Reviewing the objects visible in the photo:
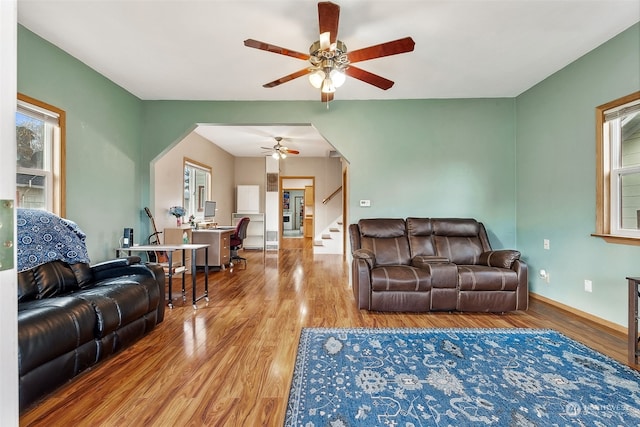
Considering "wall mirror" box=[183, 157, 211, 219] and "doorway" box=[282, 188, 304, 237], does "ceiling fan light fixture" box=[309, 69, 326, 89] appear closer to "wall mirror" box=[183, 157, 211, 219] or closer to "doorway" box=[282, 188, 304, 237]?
"wall mirror" box=[183, 157, 211, 219]

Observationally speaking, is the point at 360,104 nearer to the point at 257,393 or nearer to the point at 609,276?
the point at 609,276

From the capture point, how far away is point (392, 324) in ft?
9.48

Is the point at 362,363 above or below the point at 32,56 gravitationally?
below

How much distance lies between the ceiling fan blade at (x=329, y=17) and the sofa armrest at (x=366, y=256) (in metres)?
2.11

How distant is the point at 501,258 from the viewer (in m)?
3.31

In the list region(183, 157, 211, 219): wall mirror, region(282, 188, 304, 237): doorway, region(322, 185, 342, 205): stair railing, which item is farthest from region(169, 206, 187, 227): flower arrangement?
region(282, 188, 304, 237): doorway

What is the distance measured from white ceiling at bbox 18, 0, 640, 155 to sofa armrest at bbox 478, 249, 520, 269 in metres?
2.08

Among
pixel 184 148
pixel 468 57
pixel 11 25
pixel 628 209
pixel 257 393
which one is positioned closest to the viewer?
pixel 11 25

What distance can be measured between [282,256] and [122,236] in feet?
12.5

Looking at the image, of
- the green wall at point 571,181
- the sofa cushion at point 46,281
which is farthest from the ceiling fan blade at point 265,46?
the green wall at point 571,181

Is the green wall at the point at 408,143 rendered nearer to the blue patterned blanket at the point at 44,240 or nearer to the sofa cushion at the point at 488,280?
the sofa cushion at the point at 488,280

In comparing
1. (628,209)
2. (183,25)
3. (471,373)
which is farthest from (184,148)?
(628,209)

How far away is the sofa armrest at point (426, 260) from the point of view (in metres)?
3.38

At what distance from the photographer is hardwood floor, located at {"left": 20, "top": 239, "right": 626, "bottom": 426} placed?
1.63 meters
